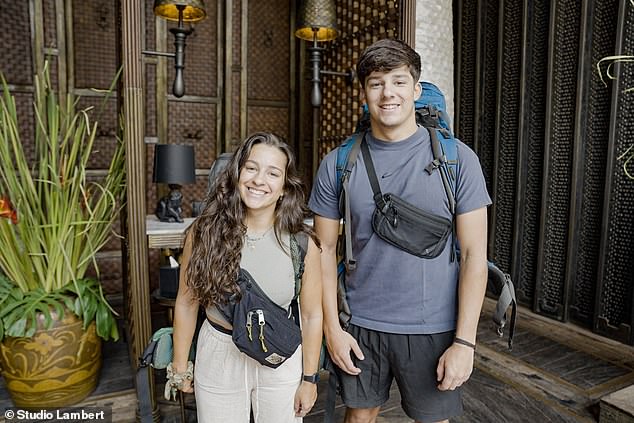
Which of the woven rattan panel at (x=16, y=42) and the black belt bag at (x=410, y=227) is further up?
the woven rattan panel at (x=16, y=42)

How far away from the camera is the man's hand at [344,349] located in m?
1.46

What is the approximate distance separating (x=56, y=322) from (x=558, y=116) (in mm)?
3181

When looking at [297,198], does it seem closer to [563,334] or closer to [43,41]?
[563,334]

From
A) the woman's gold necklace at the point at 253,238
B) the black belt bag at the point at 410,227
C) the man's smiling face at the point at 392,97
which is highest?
the man's smiling face at the point at 392,97

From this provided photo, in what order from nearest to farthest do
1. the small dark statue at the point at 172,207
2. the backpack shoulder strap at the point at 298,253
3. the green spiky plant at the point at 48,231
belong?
the backpack shoulder strap at the point at 298,253, the green spiky plant at the point at 48,231, the small dark statue at the point at 172,207

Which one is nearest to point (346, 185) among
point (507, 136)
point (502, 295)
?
point (502, 295)

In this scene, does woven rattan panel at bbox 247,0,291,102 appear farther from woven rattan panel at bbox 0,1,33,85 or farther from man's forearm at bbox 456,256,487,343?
man's forearm at bbox 456,256,487,343

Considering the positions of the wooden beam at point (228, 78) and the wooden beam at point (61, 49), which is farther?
the wooden beam at point (228, 78)

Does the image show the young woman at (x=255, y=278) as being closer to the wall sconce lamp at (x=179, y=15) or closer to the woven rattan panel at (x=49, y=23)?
the wall sconce lamp at (x=179, y=15)

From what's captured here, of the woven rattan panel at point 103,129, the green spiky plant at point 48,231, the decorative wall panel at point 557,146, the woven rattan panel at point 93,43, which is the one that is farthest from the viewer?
the woven rattan panel at point 103,129

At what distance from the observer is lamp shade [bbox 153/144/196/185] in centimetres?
278

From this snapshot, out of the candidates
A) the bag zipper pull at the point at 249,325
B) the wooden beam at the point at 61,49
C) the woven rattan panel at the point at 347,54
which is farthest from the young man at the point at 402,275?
the wooden beam at the point at 61,49

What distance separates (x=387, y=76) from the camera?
4.52ft

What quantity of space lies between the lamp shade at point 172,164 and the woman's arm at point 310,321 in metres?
1.56
